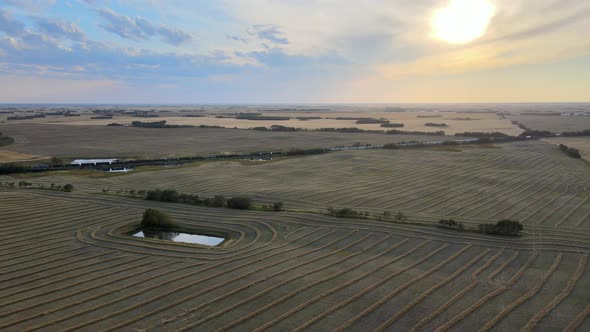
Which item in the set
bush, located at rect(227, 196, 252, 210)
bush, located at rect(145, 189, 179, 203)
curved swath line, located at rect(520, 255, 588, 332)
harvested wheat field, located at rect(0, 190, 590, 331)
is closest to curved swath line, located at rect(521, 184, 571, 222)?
harvested wheat field, located at rect(0, 190, 590, 331)

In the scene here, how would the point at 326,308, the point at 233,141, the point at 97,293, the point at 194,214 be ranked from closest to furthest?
the point at 326,308 < the point at 97,293 < the point at 194,214 < the point at 233,141

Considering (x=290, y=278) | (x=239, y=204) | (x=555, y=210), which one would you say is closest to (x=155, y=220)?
(x=239, y=204)

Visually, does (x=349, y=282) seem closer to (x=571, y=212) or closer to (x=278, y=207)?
(x=278, y=207)

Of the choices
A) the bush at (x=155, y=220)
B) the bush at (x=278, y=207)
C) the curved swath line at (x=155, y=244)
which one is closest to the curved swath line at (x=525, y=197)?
the bush at (x=278, y=207)

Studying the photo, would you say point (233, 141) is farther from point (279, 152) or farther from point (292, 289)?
point (292, 289)

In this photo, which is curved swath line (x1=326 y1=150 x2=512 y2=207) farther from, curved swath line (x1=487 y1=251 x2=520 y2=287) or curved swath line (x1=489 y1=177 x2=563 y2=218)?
curved swath line (x1=487 y1=251 x2=520 y2=287)

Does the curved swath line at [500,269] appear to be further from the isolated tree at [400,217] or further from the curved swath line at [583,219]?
the curved swath line at [583,219]

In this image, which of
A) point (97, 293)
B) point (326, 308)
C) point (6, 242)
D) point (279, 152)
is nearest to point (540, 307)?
point (326, 308)
